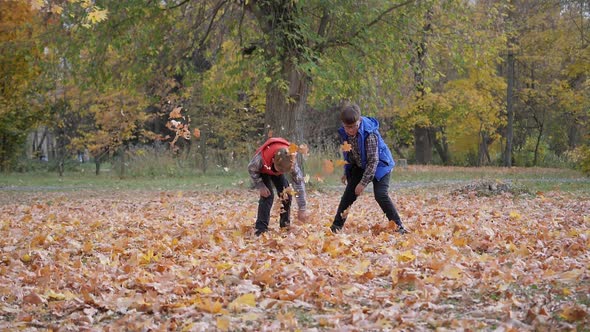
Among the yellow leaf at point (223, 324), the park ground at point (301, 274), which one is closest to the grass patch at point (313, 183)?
the park ground at point (301, 274)

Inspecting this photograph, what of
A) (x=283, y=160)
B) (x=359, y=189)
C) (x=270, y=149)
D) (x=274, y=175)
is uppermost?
(x=270, y=149)

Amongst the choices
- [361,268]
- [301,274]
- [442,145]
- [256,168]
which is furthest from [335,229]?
[442,145]

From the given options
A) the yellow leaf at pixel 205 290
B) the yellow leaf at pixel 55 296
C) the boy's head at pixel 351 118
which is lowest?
the yellow leaf at pixel 55 296

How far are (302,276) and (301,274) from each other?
5cm

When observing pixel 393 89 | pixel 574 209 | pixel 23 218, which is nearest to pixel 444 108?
pixel 393 89

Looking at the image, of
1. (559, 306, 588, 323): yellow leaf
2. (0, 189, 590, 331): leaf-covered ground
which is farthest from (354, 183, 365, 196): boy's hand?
(559, 306, 588, 323): yellow leaf

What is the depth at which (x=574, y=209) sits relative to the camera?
12.3 metres

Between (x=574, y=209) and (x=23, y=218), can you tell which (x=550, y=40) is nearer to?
(x=574, y=209)

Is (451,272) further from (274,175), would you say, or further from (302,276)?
(274,175)

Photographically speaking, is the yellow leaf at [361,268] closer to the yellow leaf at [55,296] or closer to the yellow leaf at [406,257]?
the yellow leaf at [406,257]

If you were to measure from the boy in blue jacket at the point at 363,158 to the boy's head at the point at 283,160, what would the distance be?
2.21ft

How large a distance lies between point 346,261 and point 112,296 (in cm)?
216

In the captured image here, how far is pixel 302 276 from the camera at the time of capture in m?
6.00

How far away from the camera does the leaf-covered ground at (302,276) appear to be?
4820 millimetres
